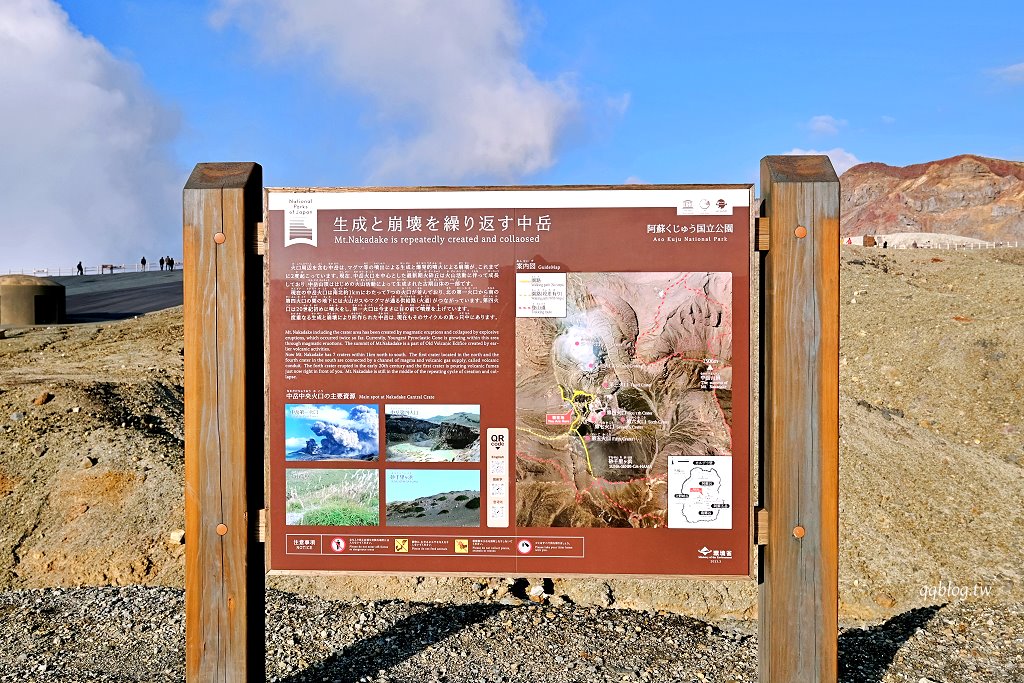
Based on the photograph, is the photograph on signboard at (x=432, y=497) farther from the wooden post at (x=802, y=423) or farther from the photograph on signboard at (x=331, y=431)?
the wooden post at (x=802, y=423)

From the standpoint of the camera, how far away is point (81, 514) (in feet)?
27.1

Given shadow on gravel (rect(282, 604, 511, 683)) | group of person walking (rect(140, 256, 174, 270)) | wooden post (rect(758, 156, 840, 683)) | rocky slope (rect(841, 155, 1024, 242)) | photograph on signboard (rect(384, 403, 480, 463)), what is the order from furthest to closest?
rocky slope (rect(841, 155, 1024, 242)) → group of person walking (rect(140, 256, 174, 270)) → shadow on gravel (rect(282, 604, 511, 683)) → photograph on signboard (rect(384, 403, 480, 463)) → wooden post (rect(758, 156, 840, 683))

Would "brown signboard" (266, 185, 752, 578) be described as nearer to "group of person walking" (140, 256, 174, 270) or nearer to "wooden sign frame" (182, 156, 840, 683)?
"wooden sign frame" (182, 156, 840, 683)

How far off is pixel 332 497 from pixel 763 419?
2517 mm

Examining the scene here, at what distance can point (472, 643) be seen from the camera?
208 inches

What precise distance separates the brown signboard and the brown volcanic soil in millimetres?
3605

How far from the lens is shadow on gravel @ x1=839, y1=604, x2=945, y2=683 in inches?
197

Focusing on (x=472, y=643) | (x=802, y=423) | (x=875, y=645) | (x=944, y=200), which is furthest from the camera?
(x=944, y=200)

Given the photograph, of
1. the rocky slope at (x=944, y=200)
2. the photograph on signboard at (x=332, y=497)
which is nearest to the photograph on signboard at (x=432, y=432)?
the photograph on signboard at (x=332, y=497)

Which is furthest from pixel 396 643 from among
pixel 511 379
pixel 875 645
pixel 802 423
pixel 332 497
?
pixel 875 645

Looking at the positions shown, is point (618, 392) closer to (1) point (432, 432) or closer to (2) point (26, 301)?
(1) point (432, 432)

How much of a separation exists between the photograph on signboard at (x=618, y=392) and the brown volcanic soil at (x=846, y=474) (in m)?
3.78

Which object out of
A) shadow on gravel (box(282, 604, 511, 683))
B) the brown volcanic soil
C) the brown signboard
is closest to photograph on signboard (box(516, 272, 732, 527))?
the brown signboard

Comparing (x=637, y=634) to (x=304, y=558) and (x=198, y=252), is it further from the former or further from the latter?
(x=198, y=252)
